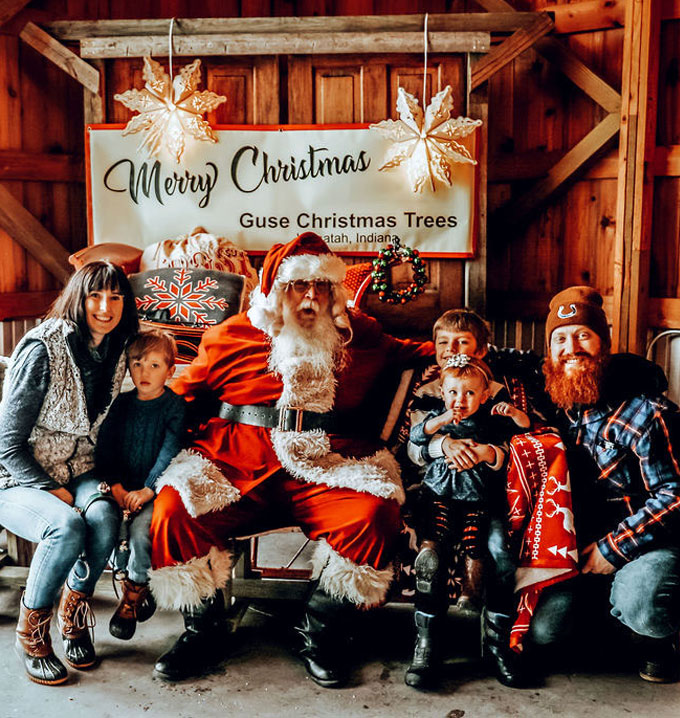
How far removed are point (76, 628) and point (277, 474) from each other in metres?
0.96

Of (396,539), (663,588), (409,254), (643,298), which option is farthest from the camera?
(643,298)

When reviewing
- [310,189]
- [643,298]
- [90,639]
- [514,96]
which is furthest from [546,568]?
[514,96]

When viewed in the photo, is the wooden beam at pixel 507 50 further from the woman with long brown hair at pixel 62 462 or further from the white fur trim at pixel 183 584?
the white fur trim at pixel 183 584

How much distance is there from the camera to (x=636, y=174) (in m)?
4.50

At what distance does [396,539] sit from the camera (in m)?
2.97

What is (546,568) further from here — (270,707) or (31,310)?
(31,310)

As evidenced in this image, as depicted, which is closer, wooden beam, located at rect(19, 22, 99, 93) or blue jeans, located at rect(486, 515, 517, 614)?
blue jeans, located at rect(486, 515, 517, 614)

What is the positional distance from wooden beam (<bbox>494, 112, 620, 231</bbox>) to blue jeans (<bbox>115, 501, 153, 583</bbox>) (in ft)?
11.5

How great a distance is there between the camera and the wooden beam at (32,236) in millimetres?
5086

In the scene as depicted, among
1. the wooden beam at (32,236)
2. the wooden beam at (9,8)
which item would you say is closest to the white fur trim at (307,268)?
the wooden beam at (32,236)

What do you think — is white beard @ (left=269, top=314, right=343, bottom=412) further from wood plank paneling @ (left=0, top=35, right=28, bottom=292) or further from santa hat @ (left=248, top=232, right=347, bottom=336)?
wood plank paneling @ (left=0, top=35, right=28, bottom=292)

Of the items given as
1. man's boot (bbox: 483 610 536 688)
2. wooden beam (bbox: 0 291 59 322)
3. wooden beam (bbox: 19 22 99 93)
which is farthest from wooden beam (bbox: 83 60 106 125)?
man's boot (bbox: 483 610 536 688)

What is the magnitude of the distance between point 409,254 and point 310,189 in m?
0.85

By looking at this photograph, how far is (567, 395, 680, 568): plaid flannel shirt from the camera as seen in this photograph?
2770 millimetres
